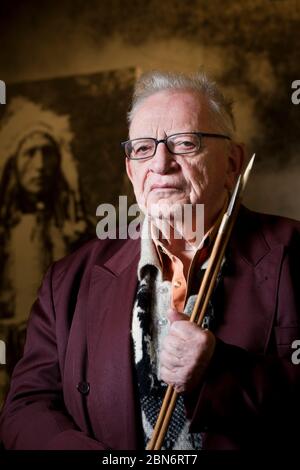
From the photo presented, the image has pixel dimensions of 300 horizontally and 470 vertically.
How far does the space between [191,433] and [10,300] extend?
1.04 metres

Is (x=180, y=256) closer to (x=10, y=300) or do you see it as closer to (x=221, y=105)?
(x=221, y=105)

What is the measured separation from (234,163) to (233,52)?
1.83 ft

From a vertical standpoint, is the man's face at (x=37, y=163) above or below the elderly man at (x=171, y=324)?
above

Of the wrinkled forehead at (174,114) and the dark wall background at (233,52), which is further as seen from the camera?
the dark wall background at (233,52)

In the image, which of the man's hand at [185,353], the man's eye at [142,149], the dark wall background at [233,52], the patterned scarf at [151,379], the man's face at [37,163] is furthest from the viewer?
the man's face at [37,163]

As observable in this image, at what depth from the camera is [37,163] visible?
2.08 m

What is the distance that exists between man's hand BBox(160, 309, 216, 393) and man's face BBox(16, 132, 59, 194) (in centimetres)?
105

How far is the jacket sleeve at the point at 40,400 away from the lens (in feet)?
4.40

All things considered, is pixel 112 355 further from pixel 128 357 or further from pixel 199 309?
pixel 199 309

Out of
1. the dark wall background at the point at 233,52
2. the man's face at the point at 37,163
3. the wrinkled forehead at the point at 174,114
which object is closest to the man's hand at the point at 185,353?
the wrinkled forehead at the point at 174,114

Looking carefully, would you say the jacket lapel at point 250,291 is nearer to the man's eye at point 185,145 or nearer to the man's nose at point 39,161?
the man's eye at point 185,145

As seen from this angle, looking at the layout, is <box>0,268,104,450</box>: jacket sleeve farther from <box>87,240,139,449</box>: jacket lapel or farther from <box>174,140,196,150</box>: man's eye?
<box>174,140,196,150</box>: man's eye

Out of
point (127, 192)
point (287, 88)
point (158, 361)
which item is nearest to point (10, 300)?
point (127, 192)

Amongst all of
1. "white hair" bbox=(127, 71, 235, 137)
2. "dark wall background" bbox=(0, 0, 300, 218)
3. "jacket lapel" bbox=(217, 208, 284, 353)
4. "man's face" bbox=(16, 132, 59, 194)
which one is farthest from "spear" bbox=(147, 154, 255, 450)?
"man's face" bbox=(16, 132, 59, 194)
